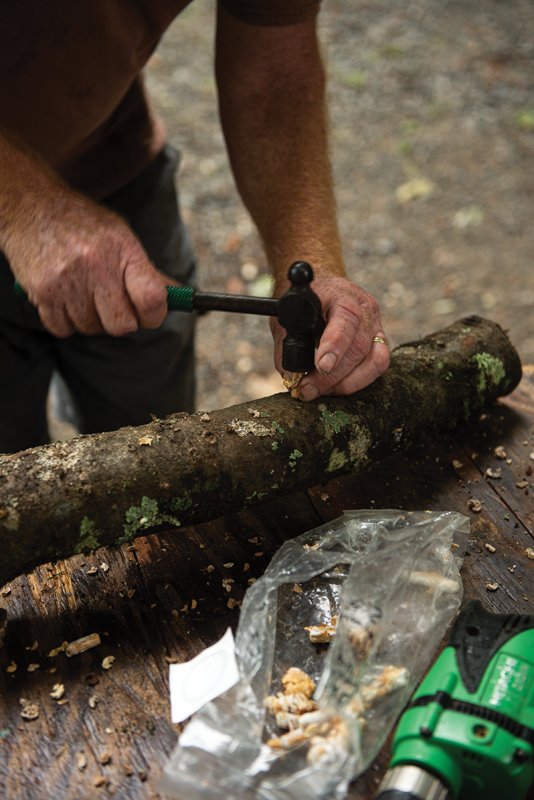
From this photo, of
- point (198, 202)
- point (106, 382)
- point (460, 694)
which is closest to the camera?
point (460, 694)

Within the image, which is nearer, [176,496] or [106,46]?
[176,496]

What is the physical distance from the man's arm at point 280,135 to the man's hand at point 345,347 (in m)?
0.18

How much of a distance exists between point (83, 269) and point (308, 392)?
525 millimetres

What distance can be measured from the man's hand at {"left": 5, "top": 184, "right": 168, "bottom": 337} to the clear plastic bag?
1.85 feet

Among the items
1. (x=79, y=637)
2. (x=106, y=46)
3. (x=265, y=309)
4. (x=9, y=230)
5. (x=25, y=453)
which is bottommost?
(x=79, y=637)

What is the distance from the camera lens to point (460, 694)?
1.14 m

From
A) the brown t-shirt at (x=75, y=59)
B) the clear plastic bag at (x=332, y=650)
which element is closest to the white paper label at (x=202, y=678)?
the clear plastic bag at (x=332, y=650)

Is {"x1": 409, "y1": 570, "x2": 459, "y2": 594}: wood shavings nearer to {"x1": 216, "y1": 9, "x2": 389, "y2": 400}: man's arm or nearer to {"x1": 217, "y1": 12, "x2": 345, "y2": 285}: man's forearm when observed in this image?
{"x1": 216, "y1": 9, "x2": 389, "y2": 400}: man's arm

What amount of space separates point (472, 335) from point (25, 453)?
1.11 meters

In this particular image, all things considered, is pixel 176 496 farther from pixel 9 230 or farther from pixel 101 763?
pixel 9 230

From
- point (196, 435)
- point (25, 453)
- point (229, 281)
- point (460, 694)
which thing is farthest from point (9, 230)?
point (229, 281)

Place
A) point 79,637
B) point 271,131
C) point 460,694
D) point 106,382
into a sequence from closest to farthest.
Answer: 1. point 460,694
2. point 79,637
3. point 271,131
4. point 106,382

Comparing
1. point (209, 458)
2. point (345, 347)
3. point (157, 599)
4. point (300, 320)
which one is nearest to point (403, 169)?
point (345, 347)

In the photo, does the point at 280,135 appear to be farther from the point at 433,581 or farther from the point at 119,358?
the point at 433,581
